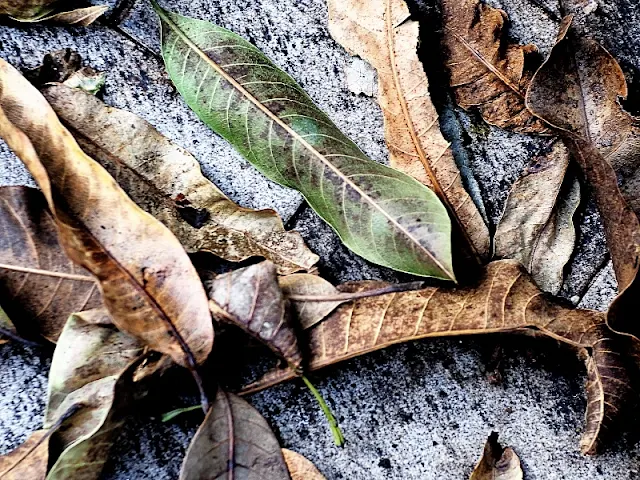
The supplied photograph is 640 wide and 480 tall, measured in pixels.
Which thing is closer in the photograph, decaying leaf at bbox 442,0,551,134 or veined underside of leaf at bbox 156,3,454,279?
veined underside of leaf at bbox 156,3,454,279

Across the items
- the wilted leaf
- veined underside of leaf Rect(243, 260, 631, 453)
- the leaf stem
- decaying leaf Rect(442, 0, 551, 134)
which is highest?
decaying leaf Rect(442, 0, 551, 134)

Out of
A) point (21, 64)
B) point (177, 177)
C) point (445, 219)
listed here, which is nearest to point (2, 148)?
point (21, 64)

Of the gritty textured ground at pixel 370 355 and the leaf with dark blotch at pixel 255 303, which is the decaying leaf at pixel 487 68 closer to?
the gritty textured ground at pixel 370 355

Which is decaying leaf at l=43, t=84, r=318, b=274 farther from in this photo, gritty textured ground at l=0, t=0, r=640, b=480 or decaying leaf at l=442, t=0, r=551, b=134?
decaying leaf at l=442, t=0, r=551, b=134

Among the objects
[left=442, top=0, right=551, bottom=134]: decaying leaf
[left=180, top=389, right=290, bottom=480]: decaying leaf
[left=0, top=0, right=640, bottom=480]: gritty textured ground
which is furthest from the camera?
[left=442, top=0, right=551, bottom=134]: decaying leaf

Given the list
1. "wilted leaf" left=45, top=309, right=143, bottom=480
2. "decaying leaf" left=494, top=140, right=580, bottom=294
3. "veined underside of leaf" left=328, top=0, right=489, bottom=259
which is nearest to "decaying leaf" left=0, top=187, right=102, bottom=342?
"wilted leaf" left=45, top=309, right=143, bottom=480

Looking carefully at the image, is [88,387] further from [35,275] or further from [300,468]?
[300,468]
